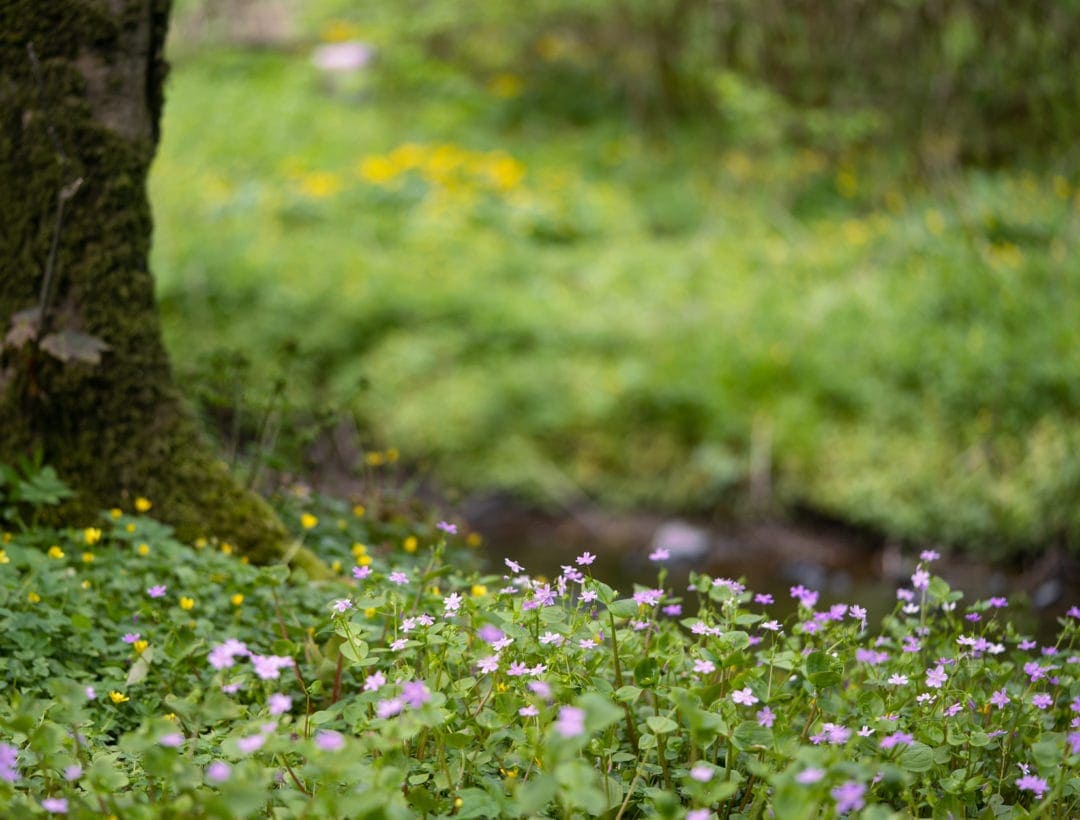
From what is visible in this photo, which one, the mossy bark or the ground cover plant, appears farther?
the mossy bark

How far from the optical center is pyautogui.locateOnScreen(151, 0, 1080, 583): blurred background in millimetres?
5324

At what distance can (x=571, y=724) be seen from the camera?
1.34 meters

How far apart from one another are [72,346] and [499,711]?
167cm

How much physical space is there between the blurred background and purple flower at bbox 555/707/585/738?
218 cm

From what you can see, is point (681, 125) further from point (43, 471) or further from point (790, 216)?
point (43, 471)

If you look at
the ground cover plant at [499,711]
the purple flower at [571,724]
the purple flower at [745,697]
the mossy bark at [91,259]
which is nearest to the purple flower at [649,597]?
the ground cover plant at [499,711]

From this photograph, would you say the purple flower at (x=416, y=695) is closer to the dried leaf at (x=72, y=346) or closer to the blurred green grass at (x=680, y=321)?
the dried leaf at (x=72, y=346)

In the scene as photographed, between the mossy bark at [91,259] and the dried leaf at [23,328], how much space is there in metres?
0.03

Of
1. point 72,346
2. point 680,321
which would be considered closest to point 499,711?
point 72,346

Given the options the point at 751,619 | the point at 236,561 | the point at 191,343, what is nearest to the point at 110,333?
the point at 236,561

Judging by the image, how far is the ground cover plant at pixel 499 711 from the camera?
4.90 feet

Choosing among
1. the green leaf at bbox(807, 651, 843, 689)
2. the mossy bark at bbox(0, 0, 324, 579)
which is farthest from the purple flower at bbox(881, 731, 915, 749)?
the mossy bark at bbox(0, 0, 324, 579)

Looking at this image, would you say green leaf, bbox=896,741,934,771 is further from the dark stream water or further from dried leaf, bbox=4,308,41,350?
the dark stream water

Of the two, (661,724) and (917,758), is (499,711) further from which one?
(917,758)
